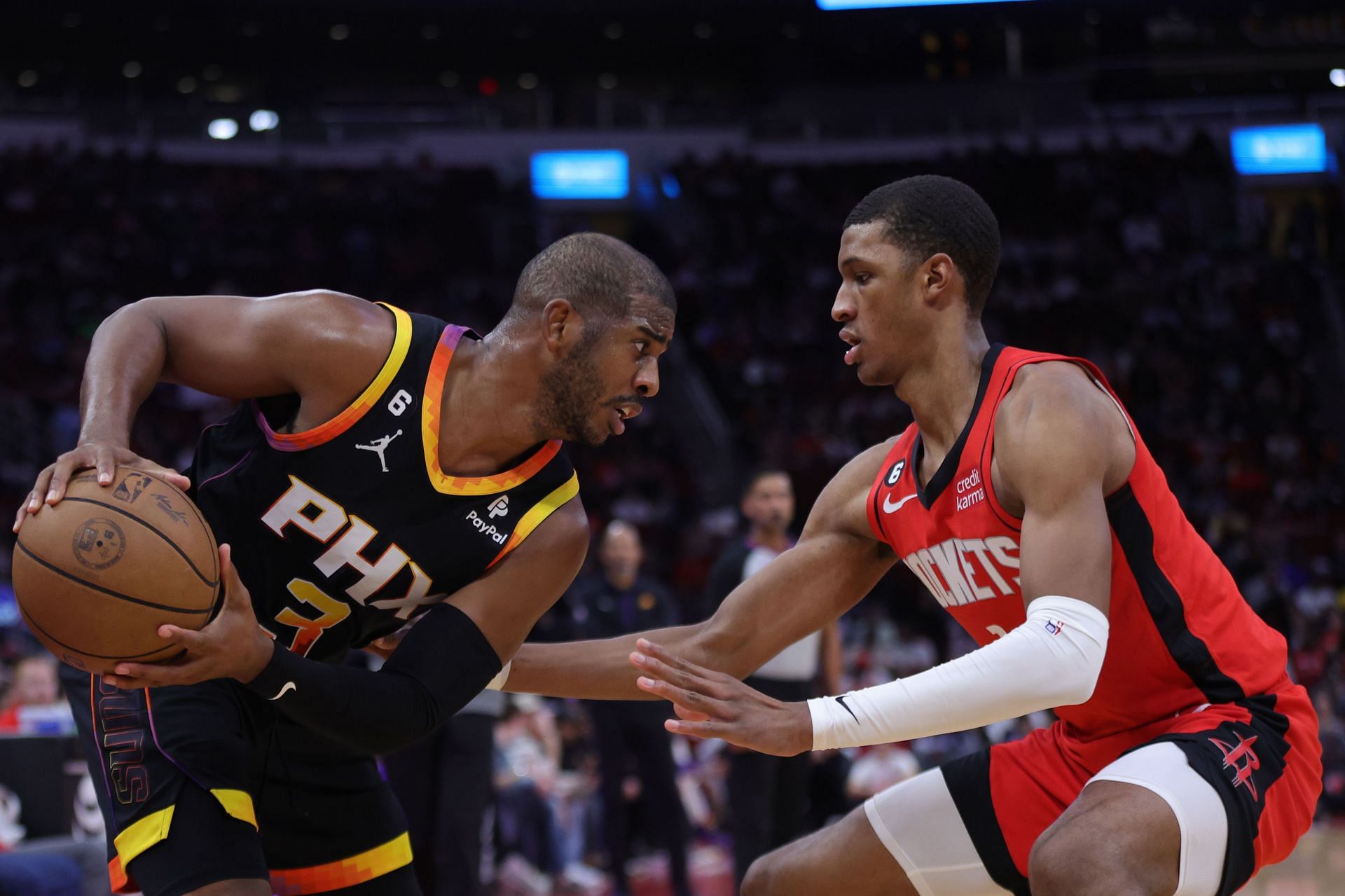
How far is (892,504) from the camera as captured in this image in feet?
10.8

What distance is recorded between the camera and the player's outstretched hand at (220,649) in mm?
2328

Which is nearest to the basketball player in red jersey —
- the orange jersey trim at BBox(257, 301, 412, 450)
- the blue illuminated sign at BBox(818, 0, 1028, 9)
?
the orange jersey trim at BBox(257, 301, 412, 450)

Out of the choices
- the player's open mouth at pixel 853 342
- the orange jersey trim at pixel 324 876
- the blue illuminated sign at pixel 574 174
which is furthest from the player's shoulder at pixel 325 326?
the blue illuminated sign at pixel 574 174

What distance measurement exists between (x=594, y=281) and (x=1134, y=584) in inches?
55.6

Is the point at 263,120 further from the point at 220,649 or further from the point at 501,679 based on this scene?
the point at 220,649

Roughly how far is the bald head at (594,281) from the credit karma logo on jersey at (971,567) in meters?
0.87

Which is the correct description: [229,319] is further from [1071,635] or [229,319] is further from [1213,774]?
[1213,774]

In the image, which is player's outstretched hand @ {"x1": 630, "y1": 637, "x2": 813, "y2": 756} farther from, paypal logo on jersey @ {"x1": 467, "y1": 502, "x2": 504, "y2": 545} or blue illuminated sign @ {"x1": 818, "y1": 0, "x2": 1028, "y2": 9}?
blue illuminated sign @ {"x1": 818, "y1": 0, "x2": 1028, "y2": 9}

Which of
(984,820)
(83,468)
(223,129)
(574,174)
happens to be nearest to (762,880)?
(984,820)

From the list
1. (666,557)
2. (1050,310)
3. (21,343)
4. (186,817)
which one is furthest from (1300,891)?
(21,343)

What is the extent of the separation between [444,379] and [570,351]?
1.04ft

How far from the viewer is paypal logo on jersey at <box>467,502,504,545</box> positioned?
306 centimetres

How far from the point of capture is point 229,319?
3.00m

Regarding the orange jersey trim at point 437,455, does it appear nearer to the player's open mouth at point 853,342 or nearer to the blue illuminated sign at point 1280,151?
the player's open mouth at point 853,342
